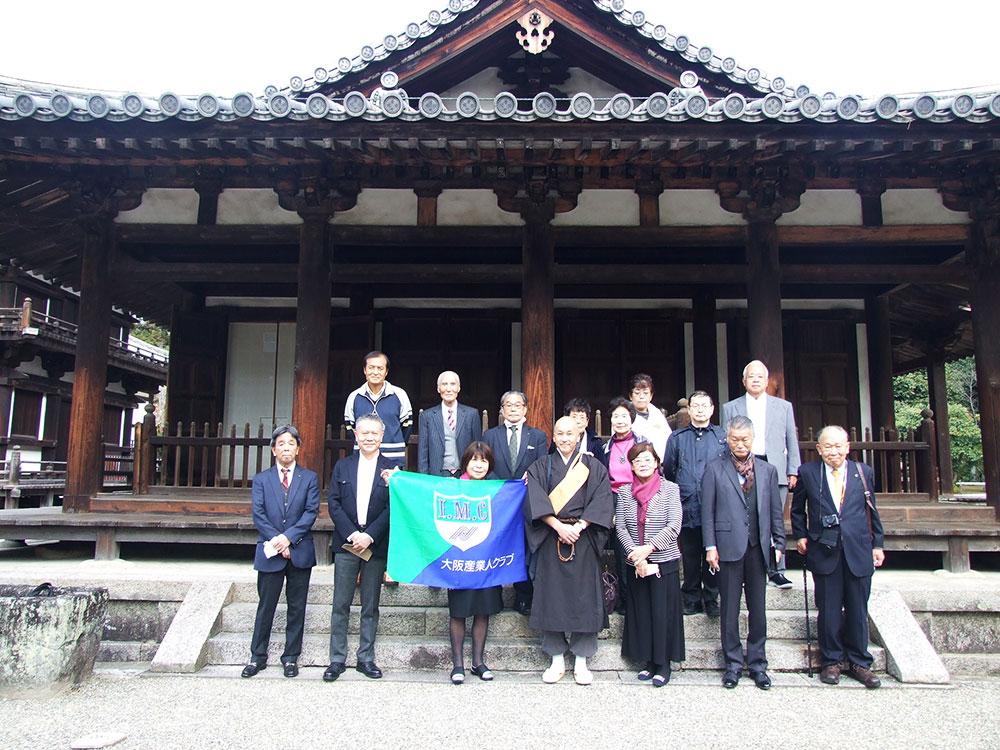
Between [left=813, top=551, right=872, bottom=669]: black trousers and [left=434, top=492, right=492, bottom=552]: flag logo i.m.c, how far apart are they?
2.75m

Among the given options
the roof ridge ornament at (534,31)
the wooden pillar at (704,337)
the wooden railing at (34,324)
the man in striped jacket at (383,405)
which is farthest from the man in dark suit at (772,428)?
the wooden railing at (34,324)

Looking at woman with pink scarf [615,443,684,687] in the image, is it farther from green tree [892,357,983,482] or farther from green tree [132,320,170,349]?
green tree [132,320,170,349]

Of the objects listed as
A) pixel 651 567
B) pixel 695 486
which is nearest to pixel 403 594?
pixel 651 567

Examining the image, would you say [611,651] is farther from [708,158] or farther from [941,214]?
[941,214]

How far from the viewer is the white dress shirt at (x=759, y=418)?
632cm

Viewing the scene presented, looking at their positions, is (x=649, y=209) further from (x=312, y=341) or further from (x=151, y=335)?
(x=151, y=335)

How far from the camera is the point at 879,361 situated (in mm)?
10711

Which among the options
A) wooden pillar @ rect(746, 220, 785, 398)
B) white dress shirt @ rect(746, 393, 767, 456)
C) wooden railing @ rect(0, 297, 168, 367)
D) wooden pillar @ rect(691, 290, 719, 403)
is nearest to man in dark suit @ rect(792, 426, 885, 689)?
white dress shirt @ rect(746, 393, 767, 456)

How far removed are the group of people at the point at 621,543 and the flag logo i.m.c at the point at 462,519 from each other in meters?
0.23

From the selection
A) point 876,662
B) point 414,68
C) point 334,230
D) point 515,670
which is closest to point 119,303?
point 334,230

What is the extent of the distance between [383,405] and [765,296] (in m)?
4.41

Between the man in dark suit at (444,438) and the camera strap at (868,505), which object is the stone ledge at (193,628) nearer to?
the man in dark suit at (444,438)

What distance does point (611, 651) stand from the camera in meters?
5.80

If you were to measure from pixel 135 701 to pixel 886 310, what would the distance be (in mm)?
10902
